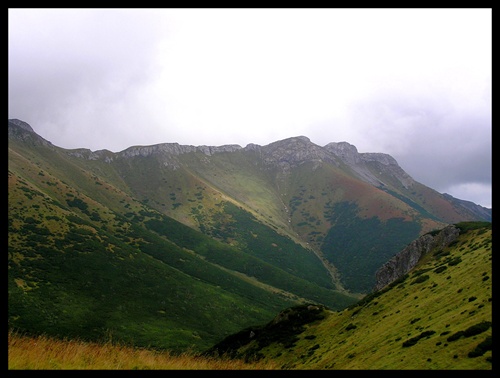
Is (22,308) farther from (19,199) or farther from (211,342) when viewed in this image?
(19,199)

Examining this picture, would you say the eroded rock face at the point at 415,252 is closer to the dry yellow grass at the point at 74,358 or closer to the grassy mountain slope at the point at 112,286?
the grassy mountain slope at the point at 112,286

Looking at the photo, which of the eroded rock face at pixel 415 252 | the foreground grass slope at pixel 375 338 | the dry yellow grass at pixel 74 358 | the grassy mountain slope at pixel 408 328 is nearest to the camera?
the dry yellow grass at pixel 74 358

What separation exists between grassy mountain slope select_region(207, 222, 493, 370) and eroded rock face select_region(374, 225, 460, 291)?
272 centimetres

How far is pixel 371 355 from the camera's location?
25.8m

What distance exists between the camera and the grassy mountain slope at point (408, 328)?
1969cm

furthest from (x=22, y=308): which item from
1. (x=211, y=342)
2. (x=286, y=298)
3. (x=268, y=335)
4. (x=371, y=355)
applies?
(x=286, y=298)

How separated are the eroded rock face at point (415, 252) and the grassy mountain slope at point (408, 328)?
2720 millimetres

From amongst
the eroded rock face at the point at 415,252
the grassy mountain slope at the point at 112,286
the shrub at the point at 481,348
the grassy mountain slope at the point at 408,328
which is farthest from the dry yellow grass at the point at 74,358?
the eroded rock face at the point at 415,252

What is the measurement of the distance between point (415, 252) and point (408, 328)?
5256 centimetres

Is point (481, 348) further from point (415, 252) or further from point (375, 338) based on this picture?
point (415, 252)

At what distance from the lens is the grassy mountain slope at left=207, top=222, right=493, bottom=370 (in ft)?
64.6
